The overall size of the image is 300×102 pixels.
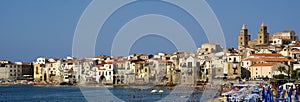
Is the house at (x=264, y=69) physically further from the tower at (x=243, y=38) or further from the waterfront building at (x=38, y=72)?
the waterfront building at (x=38, y=72)

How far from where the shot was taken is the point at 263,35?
212ft

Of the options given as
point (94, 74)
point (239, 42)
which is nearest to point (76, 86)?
point (94, 74)

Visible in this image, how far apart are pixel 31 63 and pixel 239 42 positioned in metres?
27.2

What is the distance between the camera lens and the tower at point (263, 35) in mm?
64500

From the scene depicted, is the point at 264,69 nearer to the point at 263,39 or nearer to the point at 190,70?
the point at 190,70

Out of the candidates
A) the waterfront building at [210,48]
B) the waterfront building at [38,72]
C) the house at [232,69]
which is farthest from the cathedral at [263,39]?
the waterfront building at [38,72]

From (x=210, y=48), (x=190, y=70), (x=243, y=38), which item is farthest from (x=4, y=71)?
(x=190, y=70)

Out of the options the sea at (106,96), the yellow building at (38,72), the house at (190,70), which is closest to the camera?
the sea at (106,96)

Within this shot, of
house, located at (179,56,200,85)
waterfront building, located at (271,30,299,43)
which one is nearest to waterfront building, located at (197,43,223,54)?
waterfront building, located at (271,30,299,43)

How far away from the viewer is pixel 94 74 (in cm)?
6012

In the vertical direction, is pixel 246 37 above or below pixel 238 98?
above

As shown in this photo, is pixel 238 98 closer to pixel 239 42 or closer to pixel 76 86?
pixel 76 86

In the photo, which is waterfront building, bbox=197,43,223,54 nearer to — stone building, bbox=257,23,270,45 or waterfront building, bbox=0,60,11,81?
stone building, bbox=257,23,270,45

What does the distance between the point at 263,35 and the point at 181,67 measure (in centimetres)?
1653
